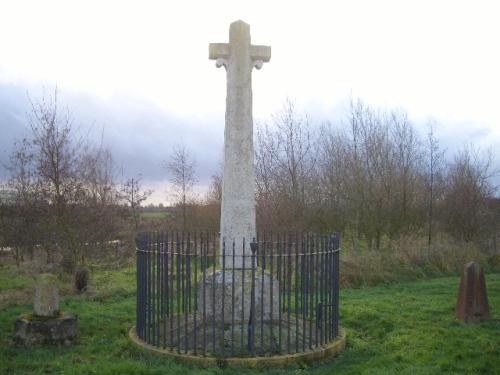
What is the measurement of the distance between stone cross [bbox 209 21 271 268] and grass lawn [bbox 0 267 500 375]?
2.00 m

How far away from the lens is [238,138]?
25.4 feet

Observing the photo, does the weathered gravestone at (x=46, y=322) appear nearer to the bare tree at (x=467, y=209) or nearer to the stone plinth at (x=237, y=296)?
the stone plinth at (x=237, y=296)

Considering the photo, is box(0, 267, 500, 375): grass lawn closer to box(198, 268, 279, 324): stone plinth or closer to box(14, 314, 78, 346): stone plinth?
box(14, 314, 78, 346): stone plinth

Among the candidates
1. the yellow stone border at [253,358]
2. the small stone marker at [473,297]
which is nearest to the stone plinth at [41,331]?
the yellow stone border at [253,358]

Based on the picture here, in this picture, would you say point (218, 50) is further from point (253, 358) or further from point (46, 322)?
point (46, 322)

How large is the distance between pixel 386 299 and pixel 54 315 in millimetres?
7324

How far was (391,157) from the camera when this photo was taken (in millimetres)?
25484

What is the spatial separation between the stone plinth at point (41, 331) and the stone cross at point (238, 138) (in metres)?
2.70

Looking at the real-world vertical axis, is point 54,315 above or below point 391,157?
below

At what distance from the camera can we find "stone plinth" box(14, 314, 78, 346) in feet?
24.7

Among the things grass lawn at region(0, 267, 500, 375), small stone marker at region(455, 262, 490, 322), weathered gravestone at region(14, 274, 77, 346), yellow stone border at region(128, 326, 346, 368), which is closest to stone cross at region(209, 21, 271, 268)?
yellow stone border at region(128, 326, 346, 368)

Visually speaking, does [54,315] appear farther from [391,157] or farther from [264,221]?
[391,157]

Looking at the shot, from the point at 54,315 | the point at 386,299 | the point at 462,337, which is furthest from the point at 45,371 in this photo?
the point at 386,299

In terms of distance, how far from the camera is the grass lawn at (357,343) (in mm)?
6621
